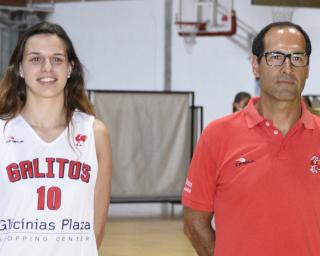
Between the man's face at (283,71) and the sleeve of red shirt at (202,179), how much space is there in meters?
0.31

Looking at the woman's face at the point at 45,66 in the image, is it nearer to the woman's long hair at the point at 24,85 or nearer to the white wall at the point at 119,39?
the woman's long hair at the point at 24,85

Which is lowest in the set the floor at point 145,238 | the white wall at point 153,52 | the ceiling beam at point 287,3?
the floor at point 145,238

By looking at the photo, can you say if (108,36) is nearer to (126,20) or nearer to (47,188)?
(126,20)

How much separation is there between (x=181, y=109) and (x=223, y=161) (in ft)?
33.3

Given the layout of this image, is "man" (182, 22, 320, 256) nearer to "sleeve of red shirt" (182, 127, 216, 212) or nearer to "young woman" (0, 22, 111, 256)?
"sleeve of red shirt" (182, 127, 216, 212)

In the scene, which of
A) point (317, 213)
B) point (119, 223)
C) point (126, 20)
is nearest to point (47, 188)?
point (317, 213)

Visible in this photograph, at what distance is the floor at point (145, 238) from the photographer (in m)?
9.88

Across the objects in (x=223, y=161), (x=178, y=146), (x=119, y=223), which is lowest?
(x=119, y=223)

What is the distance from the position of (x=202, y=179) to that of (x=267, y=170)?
279mm

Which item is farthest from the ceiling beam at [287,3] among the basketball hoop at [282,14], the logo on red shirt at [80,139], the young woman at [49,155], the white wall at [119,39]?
the white wall at [119,39]

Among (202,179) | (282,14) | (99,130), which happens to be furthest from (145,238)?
(202,179)

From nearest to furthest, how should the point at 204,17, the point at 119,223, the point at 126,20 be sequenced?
the point at 119,223, the point at 204,17, the point at 126,20

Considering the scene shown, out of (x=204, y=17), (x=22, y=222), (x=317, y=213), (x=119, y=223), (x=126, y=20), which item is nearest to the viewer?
(x=317, y=213)

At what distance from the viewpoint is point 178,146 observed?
13328 millimetres
